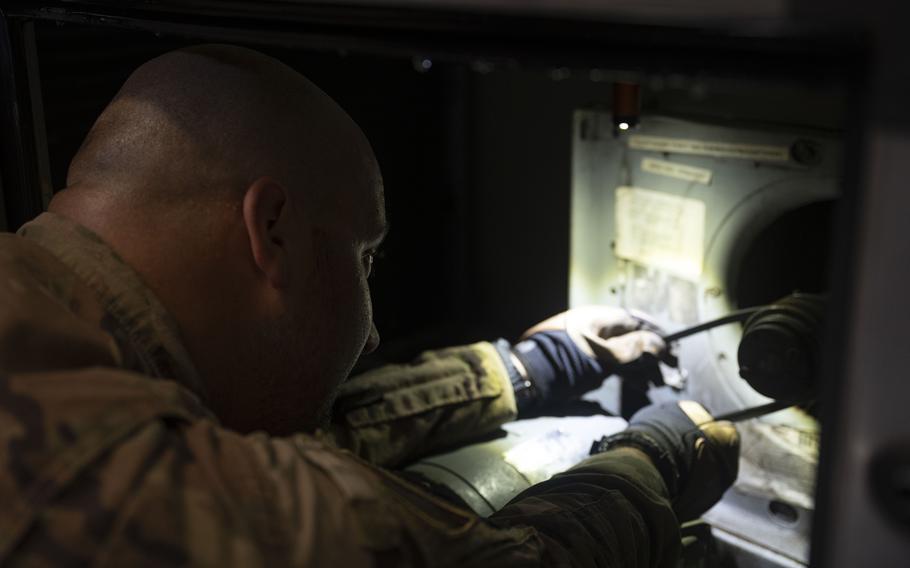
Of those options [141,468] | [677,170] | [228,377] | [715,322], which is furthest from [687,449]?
[141,468]

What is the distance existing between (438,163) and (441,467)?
1.39 m

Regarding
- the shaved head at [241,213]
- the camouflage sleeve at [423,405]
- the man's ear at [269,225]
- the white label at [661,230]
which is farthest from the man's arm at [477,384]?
the man's ear at [269,225]

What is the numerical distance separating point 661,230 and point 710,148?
9.4 inches

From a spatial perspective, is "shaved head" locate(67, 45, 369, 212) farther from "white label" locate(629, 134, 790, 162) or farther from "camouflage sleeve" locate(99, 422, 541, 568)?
"white label" locate(629, 134, 790, 162)

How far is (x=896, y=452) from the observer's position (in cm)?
69

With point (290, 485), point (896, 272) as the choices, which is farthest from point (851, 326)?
point (290, 485)

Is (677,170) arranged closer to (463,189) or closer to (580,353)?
(580,353)

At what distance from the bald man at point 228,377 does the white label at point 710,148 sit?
0.57 m

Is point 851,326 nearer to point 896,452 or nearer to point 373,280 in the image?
point 896,452

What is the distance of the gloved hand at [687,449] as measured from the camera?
185 centimetres

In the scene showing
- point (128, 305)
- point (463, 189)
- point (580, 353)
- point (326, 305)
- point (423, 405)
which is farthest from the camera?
point (463, 189)

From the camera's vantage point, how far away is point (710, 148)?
6.58 ft

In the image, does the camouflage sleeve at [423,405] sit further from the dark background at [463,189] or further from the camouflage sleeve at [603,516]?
the dark background at [463,189]

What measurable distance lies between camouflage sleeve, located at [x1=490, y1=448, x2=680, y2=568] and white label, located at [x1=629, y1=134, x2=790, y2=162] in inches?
27.4
